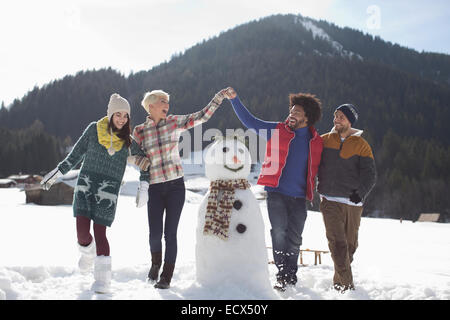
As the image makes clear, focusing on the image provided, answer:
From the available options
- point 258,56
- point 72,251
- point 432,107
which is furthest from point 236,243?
point 258,56

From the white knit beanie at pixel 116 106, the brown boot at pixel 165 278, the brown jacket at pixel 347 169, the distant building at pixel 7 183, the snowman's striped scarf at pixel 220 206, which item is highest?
the white knit beanie at pixel 116 106

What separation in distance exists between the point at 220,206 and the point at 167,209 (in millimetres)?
561

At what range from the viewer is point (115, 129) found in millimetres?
3346

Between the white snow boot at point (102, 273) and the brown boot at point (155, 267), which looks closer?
the white snow boot at point (102, 273)

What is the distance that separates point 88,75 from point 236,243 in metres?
95.5

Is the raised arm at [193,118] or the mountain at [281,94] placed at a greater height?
the mountain at [281,94]

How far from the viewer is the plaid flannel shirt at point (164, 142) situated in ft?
11.4

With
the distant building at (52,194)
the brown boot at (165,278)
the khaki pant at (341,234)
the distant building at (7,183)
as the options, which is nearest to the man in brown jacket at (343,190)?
the khaki pant at (341,234)

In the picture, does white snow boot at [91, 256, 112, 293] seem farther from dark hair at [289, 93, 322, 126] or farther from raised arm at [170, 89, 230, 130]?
dark hair at [289, 93, 322, 126]

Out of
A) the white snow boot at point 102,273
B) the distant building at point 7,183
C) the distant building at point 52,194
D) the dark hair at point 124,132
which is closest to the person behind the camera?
the white snow boot at point 102,273

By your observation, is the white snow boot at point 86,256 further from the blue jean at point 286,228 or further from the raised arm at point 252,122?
the raised arm at point 252,122

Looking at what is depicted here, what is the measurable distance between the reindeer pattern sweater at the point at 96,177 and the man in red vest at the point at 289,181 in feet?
4.79

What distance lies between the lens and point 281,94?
251 ft

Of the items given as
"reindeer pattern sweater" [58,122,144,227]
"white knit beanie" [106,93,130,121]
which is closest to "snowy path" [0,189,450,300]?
"reindeer pattern sweater" [58,122,144,227]
